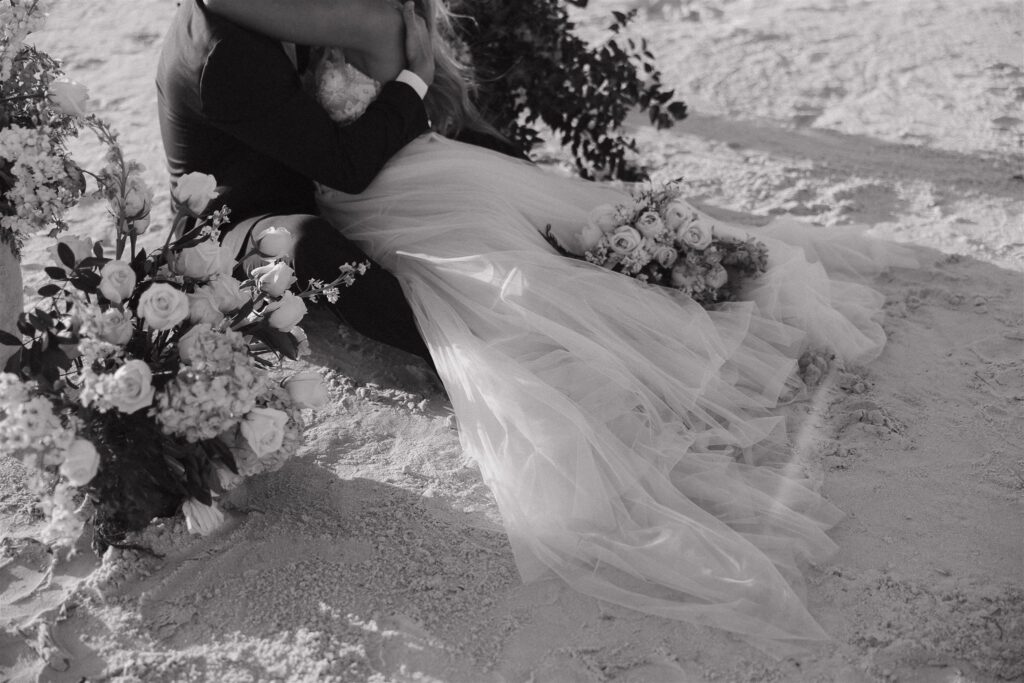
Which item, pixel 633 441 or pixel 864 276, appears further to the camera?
pixel 864 276

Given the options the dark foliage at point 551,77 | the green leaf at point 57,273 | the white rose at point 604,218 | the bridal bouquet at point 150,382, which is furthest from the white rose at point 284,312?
the dark foliage at point 551,77

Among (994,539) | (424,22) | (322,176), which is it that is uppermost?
(424,22)

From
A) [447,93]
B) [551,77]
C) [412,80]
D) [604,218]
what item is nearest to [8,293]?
[412,80]

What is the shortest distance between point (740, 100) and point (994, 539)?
10.2ft

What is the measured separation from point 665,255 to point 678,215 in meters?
0.17

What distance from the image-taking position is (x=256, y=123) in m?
2.87

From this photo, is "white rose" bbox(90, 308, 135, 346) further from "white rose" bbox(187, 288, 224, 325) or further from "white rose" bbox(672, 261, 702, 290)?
"white rose" bbox(672, 261, 702, 290)

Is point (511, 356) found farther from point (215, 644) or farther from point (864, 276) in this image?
point (864, 276)

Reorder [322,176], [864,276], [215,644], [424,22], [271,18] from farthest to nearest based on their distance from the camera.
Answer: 1. [864,276]
2. [424,22]
3. [322,176]
4. [271,18]
5. [215,644]

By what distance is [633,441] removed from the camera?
107 inches

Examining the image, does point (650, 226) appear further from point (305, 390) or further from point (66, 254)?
point (66, 254)

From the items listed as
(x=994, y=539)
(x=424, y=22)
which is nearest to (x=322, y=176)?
(x=424, y=22)

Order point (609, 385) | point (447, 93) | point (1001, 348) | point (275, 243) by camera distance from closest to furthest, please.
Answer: point (275, 243) → point (609, 385) → point (1001, 348) → point (447, 93)

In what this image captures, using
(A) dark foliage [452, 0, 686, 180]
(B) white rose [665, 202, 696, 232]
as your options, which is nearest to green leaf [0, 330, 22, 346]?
(B) white rose [665, 202, 696, 232]
